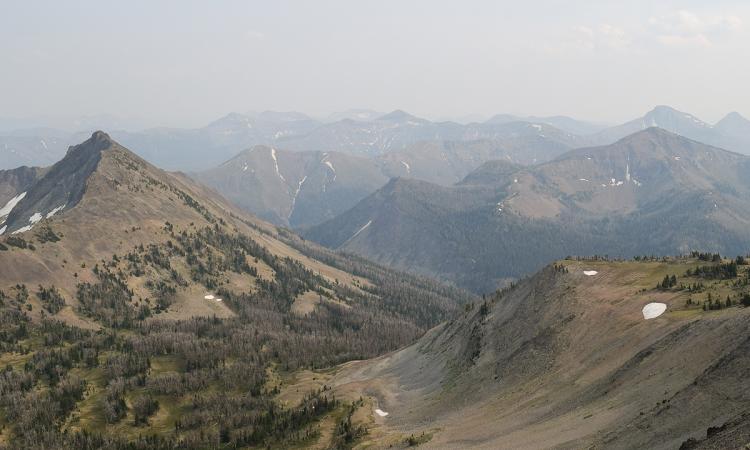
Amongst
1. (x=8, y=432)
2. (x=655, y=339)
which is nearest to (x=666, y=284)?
(x=655, y=339)

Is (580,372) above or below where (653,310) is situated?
below

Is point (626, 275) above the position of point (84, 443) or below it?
above

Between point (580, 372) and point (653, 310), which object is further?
point (653, 310)

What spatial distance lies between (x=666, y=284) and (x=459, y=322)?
68782 mm

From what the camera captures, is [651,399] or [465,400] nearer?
[651,399]

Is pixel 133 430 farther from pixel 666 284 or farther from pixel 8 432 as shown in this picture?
pixel 666 284

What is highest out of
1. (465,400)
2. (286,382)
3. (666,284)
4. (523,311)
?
(666,284)

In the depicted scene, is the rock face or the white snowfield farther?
the white snowfield

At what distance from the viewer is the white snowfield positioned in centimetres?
8875

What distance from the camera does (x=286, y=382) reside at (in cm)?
18838

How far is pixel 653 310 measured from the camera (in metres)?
90.7

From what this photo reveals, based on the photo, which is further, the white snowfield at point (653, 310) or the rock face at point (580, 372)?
the white snowfield at point (653, 310)

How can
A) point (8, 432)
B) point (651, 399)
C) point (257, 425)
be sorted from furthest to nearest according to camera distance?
point (8, 432) → point (257, 425) → point (651, 399)

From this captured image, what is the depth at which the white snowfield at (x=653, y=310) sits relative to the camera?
88.8m
